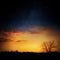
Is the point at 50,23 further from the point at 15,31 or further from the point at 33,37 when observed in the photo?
the point at 15,31

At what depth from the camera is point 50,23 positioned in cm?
338

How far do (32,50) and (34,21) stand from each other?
0.45 metres

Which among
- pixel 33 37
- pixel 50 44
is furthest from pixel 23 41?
pixel 50 44

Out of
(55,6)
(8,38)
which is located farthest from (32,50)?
(55,6)

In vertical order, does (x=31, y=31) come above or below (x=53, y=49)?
above

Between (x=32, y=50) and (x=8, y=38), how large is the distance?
1.36 feet
